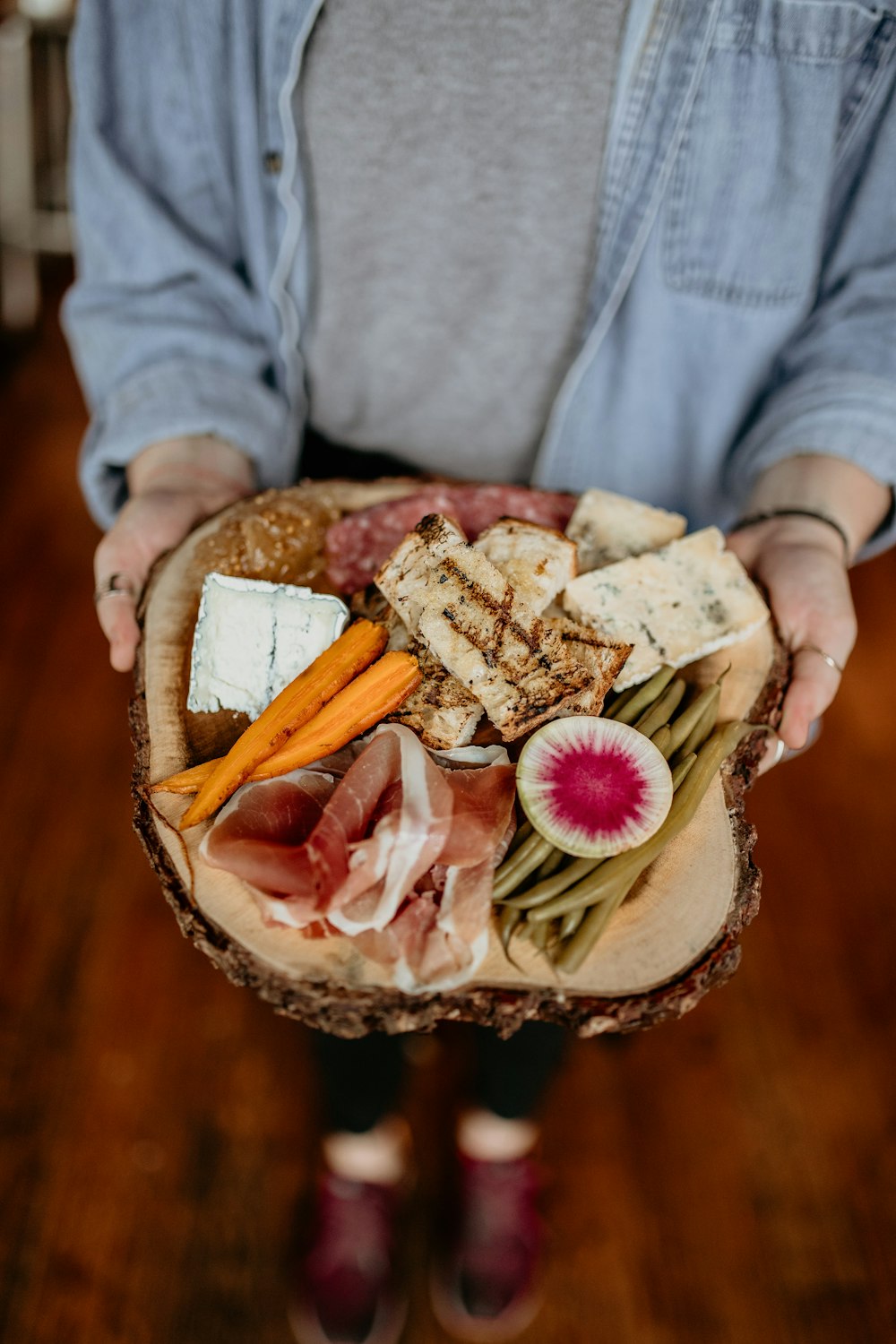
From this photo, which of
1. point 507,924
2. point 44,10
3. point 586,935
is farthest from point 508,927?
point 44,10

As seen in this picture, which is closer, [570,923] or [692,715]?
[570,923]

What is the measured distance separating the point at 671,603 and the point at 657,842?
501 millimetres

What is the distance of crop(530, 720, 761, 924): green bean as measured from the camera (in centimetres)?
137

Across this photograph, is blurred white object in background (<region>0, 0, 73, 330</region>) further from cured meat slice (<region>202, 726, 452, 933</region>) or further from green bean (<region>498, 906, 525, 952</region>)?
green bean (<region>498, 906, 525, 952</region>)

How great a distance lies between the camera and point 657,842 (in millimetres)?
1448

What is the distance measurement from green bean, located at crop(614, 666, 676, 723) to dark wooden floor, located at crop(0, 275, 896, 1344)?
1.45 m

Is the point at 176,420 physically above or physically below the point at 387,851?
above

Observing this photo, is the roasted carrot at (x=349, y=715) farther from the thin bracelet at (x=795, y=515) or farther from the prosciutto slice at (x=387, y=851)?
the thin bracelet at (x=795, y=515)

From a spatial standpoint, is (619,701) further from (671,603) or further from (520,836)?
(520,836)

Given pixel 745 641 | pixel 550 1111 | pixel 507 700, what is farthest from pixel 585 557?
pixel 550 1111

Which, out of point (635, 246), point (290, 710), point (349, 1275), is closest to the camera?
point (290, 710)

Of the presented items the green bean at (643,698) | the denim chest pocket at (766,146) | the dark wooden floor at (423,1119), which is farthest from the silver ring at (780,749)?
the dark wooden floor at (423,1119)

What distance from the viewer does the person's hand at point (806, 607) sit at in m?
1.72

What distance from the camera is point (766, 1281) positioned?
2.34 metres
